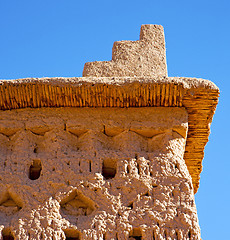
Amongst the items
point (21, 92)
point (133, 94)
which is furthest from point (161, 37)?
point (21, 92)

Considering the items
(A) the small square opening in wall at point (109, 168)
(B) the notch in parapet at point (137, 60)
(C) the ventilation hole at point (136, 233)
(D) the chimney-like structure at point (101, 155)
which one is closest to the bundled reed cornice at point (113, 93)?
(D) the chimney-like structure at point (101, 155)

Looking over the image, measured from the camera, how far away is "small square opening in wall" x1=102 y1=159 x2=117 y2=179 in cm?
634

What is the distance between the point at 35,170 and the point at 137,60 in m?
2.06

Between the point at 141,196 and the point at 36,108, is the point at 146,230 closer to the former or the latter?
the point at 141,196

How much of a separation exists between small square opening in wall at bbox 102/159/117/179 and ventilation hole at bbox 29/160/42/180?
1.97 ft

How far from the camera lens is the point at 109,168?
6.37 metres

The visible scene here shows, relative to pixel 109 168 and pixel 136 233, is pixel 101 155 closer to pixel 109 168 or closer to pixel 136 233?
pixel 109 168

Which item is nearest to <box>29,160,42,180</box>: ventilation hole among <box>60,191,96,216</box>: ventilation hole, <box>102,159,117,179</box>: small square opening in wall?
<box>60,191,96,216</box>: ventilation hole

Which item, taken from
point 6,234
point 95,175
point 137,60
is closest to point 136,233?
point 95,175

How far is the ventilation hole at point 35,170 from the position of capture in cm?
635

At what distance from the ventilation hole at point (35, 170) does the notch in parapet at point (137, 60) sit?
5.38 ft

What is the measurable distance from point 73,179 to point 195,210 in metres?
1.14

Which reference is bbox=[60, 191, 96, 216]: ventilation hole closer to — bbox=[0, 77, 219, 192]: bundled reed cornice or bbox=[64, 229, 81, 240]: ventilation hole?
bbox=[64, 229, 81, 240]: ventilation hole

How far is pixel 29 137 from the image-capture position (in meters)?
6.62
